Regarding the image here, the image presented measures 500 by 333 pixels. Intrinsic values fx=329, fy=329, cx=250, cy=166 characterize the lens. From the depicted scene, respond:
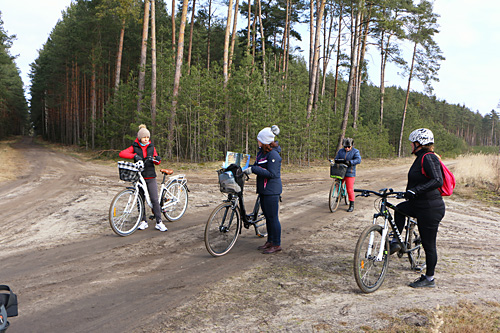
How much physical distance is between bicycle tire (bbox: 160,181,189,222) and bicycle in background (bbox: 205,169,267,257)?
7.21 ft

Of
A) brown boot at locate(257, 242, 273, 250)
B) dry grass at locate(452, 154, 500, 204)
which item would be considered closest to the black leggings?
brown boot at locate(257, 242, 273, 250)

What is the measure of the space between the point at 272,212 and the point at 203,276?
150 centimetres

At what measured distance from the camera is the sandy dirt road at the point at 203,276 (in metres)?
3.45

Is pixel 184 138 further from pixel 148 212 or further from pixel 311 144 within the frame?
pixel 148 212

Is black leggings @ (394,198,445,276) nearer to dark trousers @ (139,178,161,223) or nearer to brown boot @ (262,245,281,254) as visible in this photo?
brown boot @ (262,245,281,254)

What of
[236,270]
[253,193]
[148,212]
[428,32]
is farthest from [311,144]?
[428,32]

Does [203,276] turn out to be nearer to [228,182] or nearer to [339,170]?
[228,182]

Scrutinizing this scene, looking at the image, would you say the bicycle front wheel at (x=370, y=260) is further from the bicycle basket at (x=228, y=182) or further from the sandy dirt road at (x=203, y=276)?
the bicycle basket at (x=228, y=182)

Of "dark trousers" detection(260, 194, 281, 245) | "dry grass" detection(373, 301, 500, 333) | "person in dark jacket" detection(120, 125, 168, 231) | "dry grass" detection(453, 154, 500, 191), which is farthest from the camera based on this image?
"dry grass" detection(453, 154, 500, 191)

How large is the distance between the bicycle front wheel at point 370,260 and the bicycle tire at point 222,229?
2.25 metres

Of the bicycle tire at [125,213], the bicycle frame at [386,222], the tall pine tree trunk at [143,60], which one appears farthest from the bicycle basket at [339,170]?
the tall pine tree trunk at [143,60]

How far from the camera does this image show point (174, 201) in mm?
7543

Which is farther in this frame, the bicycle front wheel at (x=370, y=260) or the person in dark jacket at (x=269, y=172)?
the person in dark jacket at (x=269, y=172)

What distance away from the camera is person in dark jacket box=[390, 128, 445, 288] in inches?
160
